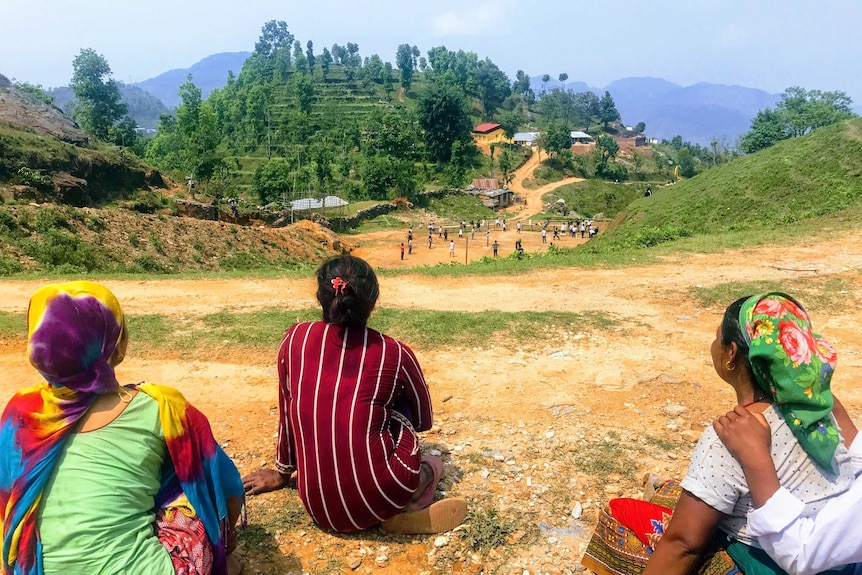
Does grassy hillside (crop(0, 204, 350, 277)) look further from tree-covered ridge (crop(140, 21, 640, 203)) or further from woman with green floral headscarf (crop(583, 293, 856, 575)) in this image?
tree-covered ridge (crop(140, 21, 640, 203))

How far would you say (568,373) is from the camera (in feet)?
19.6

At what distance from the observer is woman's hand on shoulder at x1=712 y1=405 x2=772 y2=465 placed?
6.07 ft

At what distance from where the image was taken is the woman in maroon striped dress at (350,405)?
2646 millimetres

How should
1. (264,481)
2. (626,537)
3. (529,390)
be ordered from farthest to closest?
(529,390) < (264,481) < (626,537)

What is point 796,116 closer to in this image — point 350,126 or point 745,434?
point 350,126

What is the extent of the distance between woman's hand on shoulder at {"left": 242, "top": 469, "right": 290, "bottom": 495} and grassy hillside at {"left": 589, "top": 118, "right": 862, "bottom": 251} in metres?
14.2

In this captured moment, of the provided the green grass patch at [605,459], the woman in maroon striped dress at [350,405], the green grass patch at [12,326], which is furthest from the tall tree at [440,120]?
the woman in maroon striped dress at [350,405]

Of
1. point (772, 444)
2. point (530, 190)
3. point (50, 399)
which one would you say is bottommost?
point (772, 444)

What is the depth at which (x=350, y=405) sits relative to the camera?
2641 millimetres

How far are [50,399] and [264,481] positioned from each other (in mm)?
1674

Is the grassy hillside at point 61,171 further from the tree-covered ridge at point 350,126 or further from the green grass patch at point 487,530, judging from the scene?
the green grass patch at point 487,530

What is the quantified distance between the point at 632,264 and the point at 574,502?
9078mm

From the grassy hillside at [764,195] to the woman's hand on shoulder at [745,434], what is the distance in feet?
48.0

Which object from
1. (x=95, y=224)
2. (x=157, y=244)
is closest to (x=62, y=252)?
(x=95, y=224)
